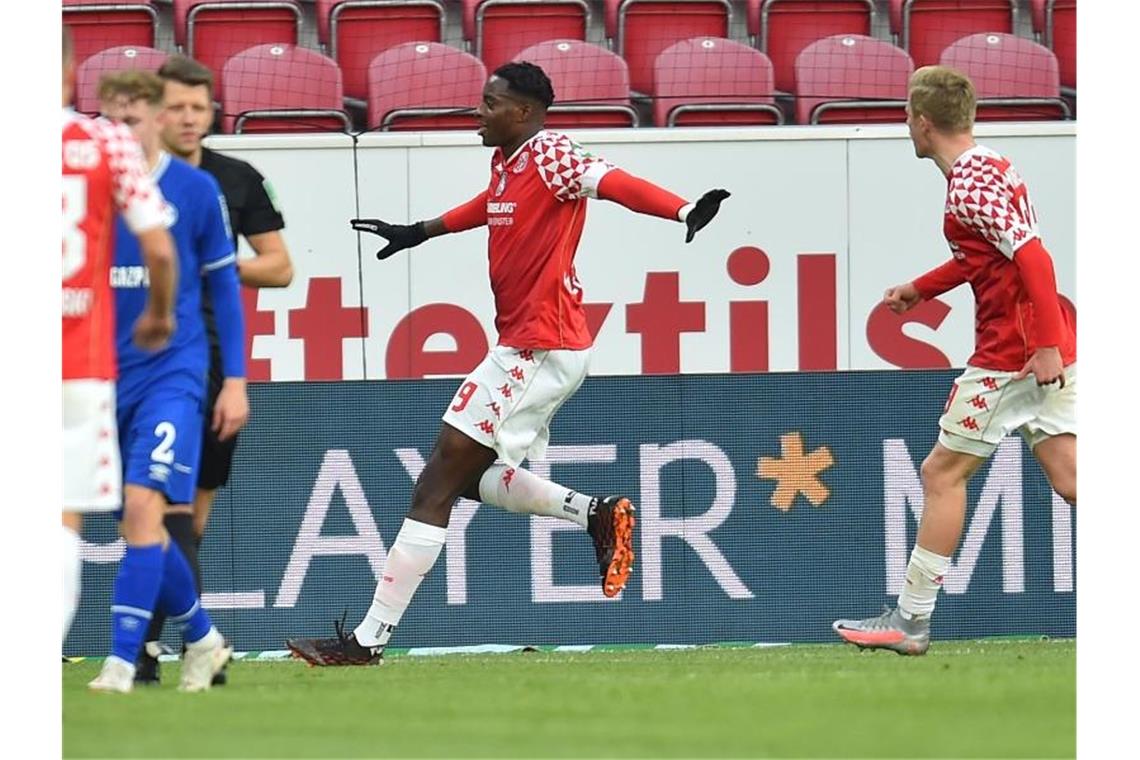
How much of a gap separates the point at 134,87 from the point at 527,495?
261cm

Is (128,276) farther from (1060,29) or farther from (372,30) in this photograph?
(1060,29)

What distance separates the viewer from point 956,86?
24.8 ft

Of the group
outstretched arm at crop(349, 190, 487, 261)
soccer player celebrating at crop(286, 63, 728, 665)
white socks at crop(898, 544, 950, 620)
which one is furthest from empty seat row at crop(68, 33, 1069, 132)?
white socks at crop(898, 544, 950, 620)

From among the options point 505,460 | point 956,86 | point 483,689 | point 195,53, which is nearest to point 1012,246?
point 956,86

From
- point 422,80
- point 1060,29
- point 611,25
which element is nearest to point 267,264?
point 422,80

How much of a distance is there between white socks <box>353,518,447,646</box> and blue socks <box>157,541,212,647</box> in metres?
1.34

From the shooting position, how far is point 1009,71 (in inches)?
458

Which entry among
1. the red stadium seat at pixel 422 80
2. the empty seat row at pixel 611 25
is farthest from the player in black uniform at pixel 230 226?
the empty seat row at pixel 611 25

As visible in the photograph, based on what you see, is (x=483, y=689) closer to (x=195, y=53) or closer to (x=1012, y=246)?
(x=1012, y=246)

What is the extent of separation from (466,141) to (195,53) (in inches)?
92.1

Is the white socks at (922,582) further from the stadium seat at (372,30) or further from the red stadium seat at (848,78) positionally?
the stadium seat at (372,30)

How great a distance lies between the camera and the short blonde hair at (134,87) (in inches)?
232

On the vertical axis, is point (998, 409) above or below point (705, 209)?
below

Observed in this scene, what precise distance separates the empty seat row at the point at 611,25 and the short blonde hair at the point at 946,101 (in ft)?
14.8
